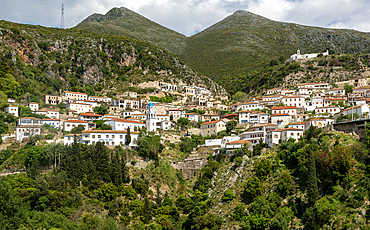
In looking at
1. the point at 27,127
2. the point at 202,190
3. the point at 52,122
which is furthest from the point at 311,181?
the point at 52,122

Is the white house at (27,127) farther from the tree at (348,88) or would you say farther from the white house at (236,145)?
the tree at (348,88)

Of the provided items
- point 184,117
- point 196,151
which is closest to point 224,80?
point 184,117

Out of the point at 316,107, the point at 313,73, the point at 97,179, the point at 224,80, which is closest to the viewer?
the point at 97,179

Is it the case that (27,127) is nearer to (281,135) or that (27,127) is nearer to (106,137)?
(106,137)

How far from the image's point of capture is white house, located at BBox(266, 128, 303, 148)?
195ft

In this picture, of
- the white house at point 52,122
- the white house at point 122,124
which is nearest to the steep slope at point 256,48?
the white house at point 122,124

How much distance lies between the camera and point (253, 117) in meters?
78.8

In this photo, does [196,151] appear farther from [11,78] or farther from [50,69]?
[50,69]

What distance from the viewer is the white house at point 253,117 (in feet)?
253

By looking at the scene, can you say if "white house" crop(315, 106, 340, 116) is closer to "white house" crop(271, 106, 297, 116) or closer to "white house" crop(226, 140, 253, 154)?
"white house" crop(271, 106, 297, 116)

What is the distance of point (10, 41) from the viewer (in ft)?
362

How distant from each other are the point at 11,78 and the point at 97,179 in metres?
51.6

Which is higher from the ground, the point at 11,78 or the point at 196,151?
the point at 11,78

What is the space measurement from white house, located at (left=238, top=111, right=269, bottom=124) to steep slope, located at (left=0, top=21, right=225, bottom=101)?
44748 mm
